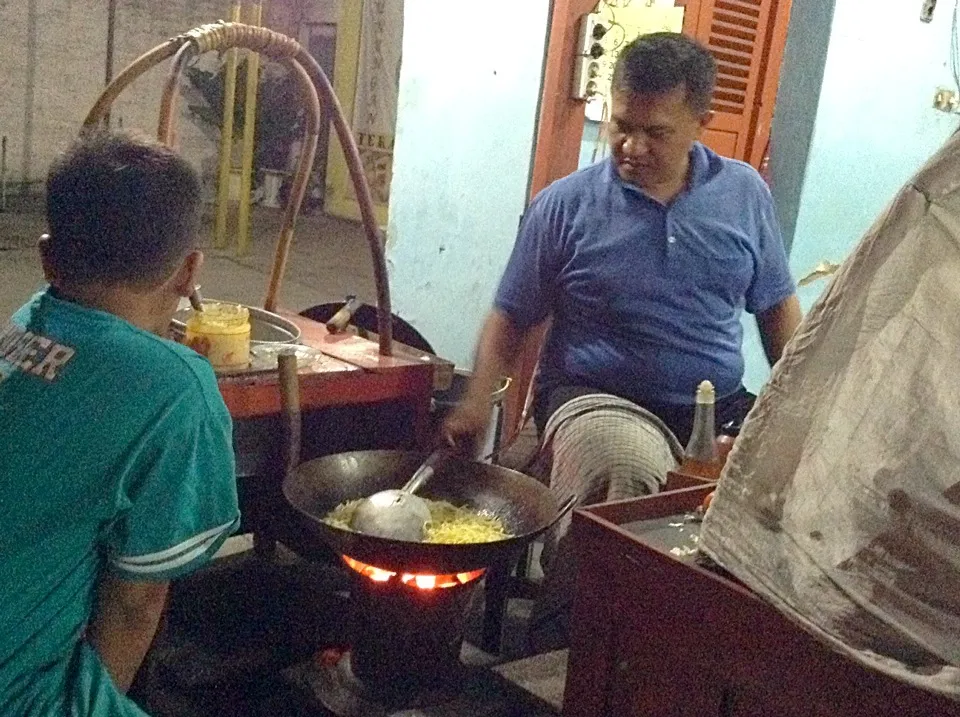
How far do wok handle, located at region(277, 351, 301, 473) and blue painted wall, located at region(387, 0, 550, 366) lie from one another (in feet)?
4.98

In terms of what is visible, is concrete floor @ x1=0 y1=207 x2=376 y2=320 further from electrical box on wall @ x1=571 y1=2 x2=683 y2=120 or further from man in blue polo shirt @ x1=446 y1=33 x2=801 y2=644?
man in blue polo shirt @ x1=446 y1=33 x2=801 y2=644

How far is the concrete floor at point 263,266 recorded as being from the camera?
25.5 feet

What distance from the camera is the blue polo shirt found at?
9.18ft

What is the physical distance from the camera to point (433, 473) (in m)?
2.45

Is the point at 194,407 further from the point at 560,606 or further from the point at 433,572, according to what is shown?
the point at 560,606

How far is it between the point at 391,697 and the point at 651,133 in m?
1.59

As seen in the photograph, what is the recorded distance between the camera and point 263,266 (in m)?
9.20

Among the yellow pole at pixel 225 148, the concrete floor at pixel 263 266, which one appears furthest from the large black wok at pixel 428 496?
the yellow pole at pixel 225 148

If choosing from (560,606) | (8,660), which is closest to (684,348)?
(560,606)

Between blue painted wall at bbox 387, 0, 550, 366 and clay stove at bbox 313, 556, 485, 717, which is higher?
blue painted wall at bbox 387, 0, 550, 366

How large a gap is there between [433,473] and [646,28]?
2.09 metres

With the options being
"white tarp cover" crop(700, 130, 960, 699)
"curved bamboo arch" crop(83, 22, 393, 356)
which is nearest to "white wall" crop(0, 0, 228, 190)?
"curved bamboo arch" crop(83, 22, 393, 356)

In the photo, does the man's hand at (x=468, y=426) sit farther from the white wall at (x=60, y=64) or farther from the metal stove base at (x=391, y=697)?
the white wall at (x=60, y=64)

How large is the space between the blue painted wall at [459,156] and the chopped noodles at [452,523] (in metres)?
→ 1.58
